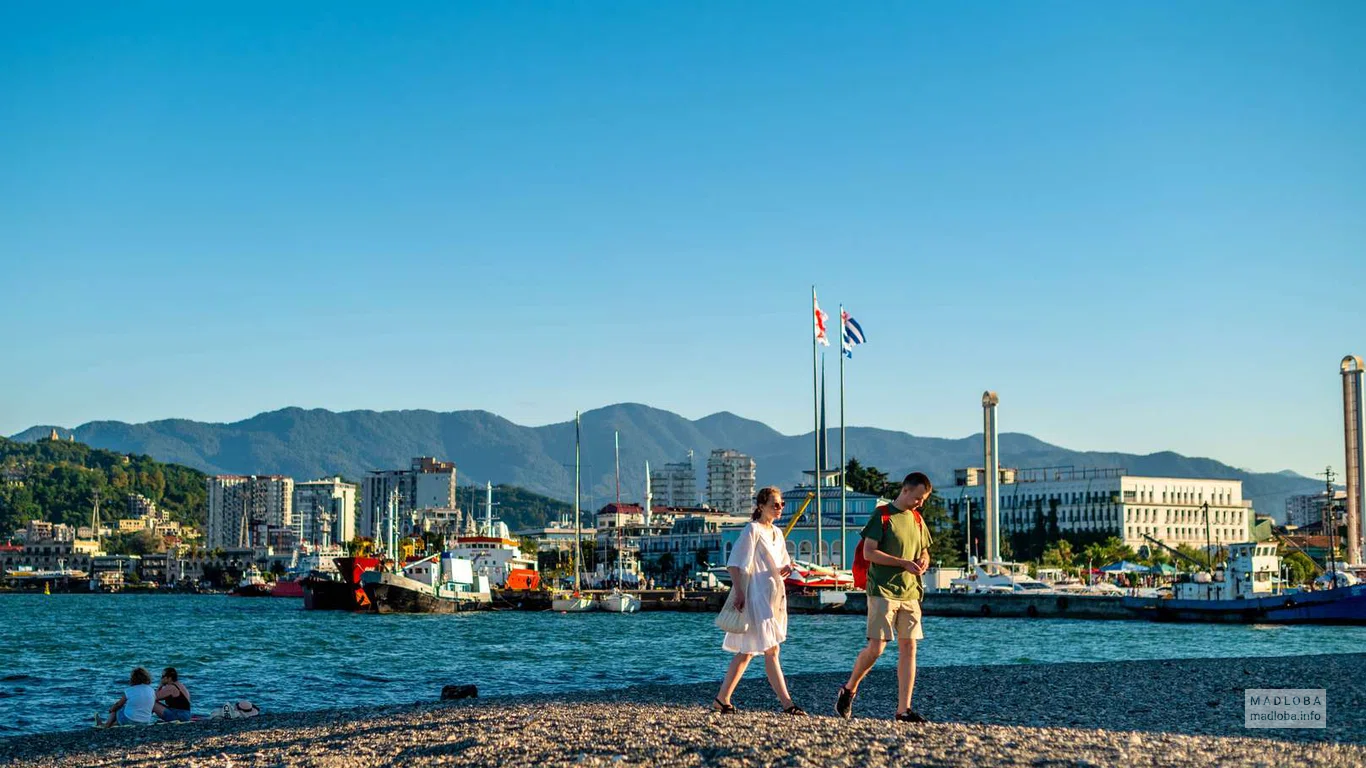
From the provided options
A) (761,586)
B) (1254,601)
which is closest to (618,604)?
(1254,601)

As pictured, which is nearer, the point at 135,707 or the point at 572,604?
the point at 135,707

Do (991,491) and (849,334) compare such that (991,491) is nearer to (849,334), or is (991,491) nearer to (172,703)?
(849,334)

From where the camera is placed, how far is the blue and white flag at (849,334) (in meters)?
81.1

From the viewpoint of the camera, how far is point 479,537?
123 metres

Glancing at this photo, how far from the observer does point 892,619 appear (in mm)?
13336

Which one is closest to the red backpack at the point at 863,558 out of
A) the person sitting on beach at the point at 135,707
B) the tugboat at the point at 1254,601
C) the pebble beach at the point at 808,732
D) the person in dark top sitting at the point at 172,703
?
the pebble beach at the point at 808,732

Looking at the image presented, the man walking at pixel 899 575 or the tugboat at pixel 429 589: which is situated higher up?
the man walking at pixel 899 575

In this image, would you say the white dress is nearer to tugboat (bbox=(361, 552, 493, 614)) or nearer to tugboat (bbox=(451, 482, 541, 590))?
tugboat (bbox=(361, 552, 493, 614))

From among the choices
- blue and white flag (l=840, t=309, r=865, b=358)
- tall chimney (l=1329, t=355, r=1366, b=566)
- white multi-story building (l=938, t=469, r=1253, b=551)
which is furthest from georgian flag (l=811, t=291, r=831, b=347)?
white multi-story building (l=938, t=469, r=1253, b=551)

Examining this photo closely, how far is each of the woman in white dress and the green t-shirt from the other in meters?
0.80

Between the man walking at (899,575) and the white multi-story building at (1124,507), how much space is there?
147 metres

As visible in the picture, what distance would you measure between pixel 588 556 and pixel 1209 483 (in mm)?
71600

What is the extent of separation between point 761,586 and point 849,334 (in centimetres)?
6850

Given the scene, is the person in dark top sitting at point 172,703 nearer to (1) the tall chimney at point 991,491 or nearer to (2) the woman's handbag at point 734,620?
(2) the woman's handbag at point 734,620
